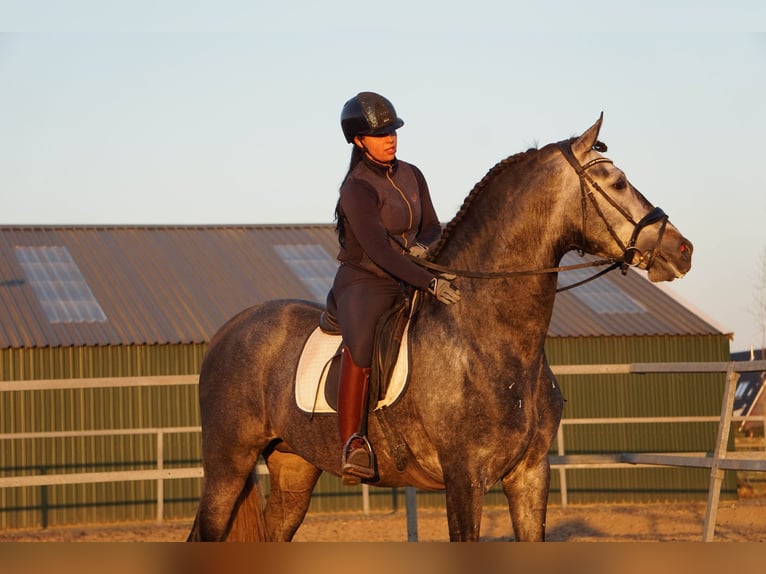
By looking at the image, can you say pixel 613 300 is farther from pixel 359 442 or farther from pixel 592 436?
pixel 359 442

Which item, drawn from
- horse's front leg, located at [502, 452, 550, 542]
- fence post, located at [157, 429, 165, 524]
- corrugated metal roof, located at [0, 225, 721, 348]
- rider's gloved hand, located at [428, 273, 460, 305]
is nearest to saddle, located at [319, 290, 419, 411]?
rider's gloved hand, located at [428, 273, 460, 305]

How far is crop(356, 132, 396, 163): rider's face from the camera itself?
5.21 meters

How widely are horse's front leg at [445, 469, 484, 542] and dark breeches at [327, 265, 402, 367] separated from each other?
0.68 m

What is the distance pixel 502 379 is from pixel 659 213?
92 centimetres

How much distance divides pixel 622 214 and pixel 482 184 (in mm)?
659

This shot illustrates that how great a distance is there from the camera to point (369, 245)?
16.2ft

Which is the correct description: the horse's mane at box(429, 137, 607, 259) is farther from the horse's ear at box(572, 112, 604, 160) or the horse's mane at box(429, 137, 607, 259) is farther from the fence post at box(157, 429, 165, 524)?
the fence post at box(157, 429, 165, 524)

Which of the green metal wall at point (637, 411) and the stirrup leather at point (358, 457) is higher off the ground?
the stirrup leather at point (358, 457)

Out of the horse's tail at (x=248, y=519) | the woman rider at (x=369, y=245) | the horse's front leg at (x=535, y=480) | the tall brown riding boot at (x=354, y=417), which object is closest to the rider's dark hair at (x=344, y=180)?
the woman rider at (x=369, y=245)

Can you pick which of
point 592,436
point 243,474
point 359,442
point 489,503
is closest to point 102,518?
point 489,503

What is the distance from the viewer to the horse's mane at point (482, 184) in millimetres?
5008

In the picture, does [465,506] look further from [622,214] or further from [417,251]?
[622,214]

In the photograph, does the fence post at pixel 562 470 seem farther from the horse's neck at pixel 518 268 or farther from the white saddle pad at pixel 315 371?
the horse's neck at pixel 518 268

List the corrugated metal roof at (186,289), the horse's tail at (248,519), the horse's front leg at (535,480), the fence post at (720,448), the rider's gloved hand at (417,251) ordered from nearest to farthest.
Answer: the horse's front leg at (535,480) < the rider's gloved hand at (417,251) < the horse's tail at (248,519) < the fence post at (720,448) < the corrugated metal roof at (186,289)
